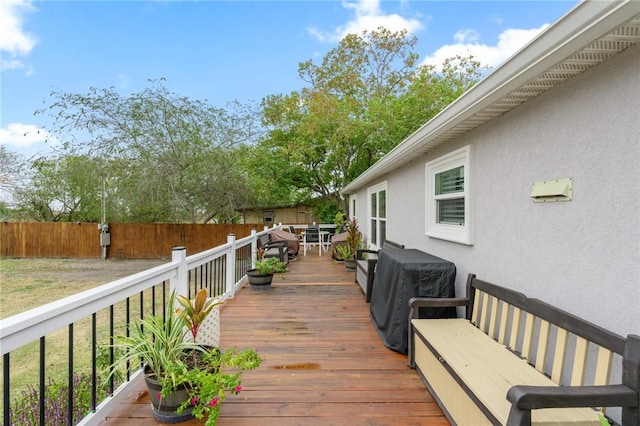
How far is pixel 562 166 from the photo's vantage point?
185cm

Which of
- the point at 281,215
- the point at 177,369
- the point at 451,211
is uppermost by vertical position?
the point at 451,211

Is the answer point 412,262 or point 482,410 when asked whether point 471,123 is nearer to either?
point 412,262

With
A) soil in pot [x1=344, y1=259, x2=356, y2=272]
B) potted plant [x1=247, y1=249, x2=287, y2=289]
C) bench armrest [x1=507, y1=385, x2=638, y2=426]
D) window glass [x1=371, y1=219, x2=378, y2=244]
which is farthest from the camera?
window glass [x1=371, y1=219, x2=378, y2=244]

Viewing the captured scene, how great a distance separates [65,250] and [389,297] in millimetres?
15853

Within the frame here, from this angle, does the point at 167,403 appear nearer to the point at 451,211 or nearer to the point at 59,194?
the point at 451,211

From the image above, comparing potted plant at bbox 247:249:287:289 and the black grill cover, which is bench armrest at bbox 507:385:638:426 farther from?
potted plant at bbox 247:249:287:289

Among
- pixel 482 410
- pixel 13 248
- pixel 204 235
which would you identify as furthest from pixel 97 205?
pixel 482 410

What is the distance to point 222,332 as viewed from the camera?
344 cm

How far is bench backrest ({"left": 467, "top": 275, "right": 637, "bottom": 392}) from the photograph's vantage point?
4.83ft

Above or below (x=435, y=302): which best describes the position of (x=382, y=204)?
above

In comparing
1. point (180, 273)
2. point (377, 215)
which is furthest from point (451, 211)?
point (377, 215)

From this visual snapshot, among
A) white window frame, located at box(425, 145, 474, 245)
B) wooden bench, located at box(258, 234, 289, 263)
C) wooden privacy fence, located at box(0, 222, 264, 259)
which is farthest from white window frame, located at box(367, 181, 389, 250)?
wooden privacy fence, located at box(0, 222, 264, 259)

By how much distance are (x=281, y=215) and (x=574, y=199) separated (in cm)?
1725

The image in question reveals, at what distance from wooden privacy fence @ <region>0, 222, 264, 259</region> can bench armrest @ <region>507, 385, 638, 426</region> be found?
42.9 ft
